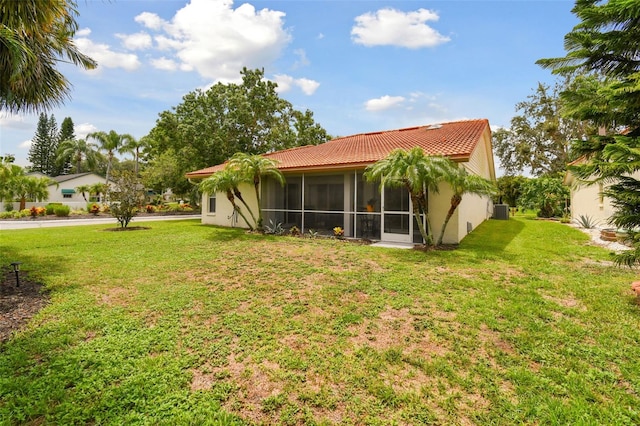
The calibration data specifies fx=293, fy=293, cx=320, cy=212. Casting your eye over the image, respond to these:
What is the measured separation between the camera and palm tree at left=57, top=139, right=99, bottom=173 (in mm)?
44875

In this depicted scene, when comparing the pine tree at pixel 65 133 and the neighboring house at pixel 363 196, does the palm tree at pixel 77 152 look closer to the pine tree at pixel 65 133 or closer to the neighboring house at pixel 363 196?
the pine tree at pixel 65 133

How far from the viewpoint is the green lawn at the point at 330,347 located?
2660 millimetres

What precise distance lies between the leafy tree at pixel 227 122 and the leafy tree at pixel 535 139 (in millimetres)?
26280

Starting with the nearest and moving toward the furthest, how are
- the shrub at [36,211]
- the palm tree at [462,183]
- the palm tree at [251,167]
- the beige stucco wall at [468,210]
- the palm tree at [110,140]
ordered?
1. the palm tree at [462,183]
2. the beige stucco wall at [468,210]
3. the palm tree at [251,167]
4. the shrub at [36,211]
5. the palm tree at [110,140]

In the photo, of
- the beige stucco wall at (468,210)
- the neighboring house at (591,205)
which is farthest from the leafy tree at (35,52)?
the neighboring house at (591,205)

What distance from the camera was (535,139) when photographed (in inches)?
1320

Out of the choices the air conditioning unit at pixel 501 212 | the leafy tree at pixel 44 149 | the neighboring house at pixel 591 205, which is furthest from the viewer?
the leafy tree at pixel 44 149

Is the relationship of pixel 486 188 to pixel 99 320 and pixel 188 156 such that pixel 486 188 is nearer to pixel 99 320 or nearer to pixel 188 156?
pixel 99 320

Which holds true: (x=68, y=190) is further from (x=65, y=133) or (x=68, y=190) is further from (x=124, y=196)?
(x=124, y=196)

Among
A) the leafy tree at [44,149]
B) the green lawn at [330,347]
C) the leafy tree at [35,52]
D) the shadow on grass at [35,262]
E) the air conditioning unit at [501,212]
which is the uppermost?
the leafy tree at [44,149]

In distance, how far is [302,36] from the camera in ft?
38.0

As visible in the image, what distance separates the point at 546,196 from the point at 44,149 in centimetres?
8038

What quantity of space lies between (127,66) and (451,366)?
41.2ft

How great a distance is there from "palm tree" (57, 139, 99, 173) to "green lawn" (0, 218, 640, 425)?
5041 centimetres
